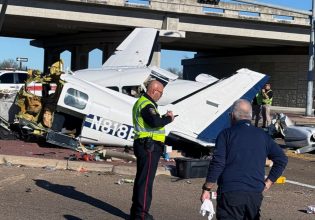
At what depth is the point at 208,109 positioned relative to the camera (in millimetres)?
13375

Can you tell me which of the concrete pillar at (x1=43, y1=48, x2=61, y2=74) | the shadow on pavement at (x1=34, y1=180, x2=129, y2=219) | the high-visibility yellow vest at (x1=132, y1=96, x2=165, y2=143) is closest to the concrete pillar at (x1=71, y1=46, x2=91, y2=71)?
the concrete pillar at (x1=43, y1=48, x2=61, y2=74)

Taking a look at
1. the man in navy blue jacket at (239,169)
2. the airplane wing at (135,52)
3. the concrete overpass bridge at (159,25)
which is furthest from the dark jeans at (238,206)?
the concrete overpass bridge at (159,25)

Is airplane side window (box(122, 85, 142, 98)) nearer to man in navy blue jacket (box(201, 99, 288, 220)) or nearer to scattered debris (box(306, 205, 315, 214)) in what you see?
scattered debris (box(306, 205, 315, 214))

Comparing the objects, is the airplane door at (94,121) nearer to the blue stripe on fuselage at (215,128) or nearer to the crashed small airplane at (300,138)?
the blue stripe on fuselage at (215,128)

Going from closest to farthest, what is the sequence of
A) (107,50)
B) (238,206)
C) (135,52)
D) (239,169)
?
(238,206) → (239,169) → (135,52) → (107,50)

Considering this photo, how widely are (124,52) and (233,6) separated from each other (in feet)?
74.1

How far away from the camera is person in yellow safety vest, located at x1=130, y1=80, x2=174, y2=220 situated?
6.71m

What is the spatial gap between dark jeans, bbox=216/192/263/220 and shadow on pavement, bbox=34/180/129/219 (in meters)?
3.18

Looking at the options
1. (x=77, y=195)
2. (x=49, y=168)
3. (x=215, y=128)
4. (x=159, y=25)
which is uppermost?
(x=159, y=25)

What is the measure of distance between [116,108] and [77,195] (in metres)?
4.15

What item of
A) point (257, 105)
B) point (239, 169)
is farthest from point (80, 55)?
point (239, 169)

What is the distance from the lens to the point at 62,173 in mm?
10766

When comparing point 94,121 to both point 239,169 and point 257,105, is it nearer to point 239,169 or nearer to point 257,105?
point 239,169

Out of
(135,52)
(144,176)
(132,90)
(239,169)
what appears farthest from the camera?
(135,52)
